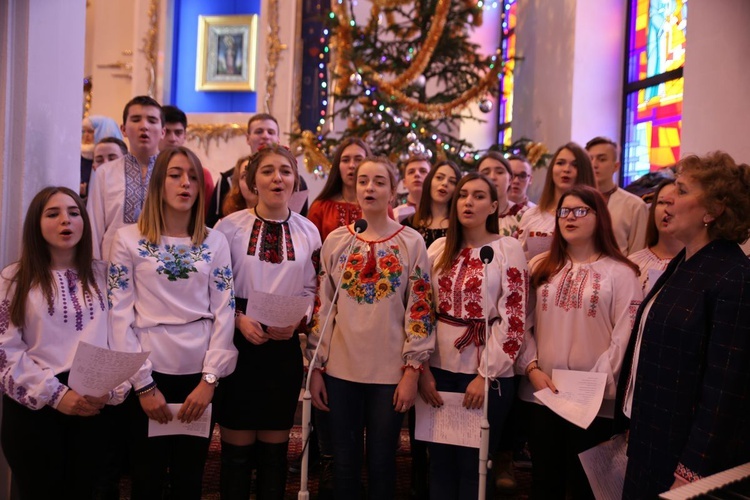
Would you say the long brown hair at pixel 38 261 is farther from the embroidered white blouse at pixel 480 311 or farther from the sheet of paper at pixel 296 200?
the embroidered white blouse at pixel 480 311

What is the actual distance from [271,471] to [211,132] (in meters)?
6.38

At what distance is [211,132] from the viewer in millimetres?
8461

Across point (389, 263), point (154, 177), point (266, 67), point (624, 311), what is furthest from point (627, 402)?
point (266, 67)

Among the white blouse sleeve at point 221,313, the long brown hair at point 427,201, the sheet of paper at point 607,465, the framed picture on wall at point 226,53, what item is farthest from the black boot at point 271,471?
the framed picture on wall at point 226,53

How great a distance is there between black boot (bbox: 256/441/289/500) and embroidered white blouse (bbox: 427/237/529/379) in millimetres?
682

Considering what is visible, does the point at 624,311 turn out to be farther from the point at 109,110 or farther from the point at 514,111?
the point at 109,110

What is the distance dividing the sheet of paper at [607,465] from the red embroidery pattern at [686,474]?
1.67ft

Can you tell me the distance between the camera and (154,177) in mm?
2693

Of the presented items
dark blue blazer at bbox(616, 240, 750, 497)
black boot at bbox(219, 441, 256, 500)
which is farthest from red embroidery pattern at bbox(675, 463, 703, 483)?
black boot at bbox(219, 441, 256, 500)

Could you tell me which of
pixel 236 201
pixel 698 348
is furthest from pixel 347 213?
pixel 698 348

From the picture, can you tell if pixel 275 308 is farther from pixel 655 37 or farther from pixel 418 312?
pixel 655 37

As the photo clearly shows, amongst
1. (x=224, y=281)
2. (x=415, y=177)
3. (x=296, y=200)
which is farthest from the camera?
(x=415, y=177)

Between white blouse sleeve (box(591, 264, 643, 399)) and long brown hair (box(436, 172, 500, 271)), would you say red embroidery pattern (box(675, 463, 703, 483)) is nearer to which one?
white blouse sleeve (box(591, 264, 643, 399))

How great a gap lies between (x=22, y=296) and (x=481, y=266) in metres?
1.68
